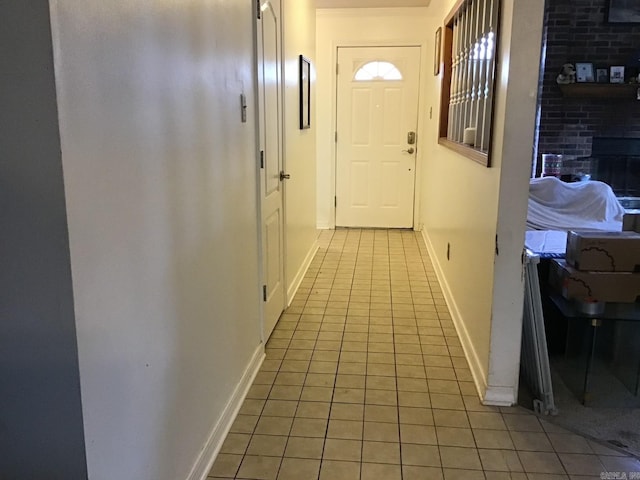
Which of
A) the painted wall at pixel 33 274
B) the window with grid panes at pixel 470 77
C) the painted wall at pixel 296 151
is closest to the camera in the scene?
the painted wall at pixel 33 274

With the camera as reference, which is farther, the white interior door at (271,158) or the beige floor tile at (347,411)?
the white interior door at (271,158)

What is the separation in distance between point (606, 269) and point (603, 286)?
3.1 inches

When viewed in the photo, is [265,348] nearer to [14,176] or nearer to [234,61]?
[234,61]

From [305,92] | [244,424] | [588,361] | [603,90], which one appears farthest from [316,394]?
[603,90]

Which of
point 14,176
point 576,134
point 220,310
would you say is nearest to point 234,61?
point 220,310

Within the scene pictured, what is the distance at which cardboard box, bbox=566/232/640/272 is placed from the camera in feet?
8.18

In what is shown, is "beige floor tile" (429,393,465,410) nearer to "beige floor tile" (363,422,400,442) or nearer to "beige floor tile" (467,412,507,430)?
"beige floor tile" (467,412,507,430)

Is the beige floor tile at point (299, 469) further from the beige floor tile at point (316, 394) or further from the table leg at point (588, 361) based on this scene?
the table leg at point (588, 361)

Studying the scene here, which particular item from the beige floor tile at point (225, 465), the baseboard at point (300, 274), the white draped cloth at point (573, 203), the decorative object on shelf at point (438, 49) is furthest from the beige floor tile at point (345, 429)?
the decorative object on shelf at point (438, 49)

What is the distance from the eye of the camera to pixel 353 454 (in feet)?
7.00

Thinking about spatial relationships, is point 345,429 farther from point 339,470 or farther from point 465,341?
point 465,341

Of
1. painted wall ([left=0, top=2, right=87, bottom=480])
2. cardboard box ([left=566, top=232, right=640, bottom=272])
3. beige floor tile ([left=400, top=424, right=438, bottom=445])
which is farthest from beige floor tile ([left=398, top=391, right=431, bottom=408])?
painted wall ([left=0, top=2, right=87, bottom=480])

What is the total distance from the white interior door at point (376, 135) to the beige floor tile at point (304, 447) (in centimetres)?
436

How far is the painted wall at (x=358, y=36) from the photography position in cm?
589
